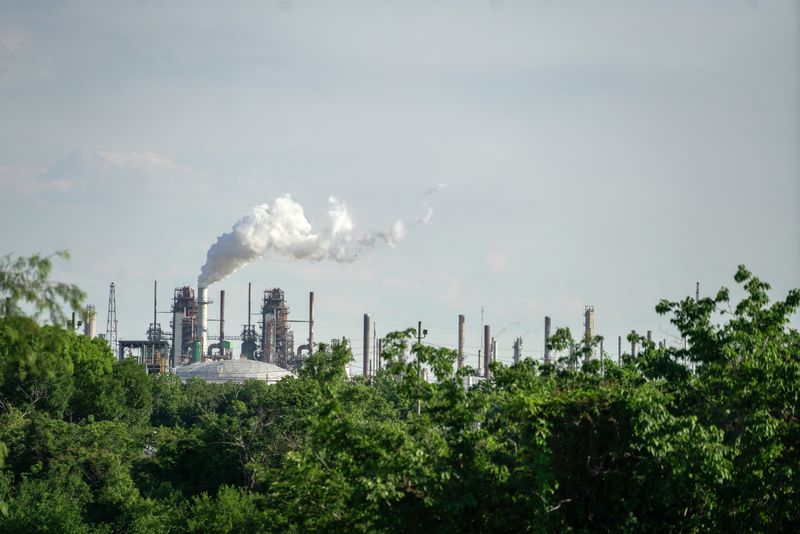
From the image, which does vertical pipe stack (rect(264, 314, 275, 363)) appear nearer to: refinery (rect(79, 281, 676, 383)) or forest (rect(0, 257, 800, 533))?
refinery (rect(79, 281, 676, 383))

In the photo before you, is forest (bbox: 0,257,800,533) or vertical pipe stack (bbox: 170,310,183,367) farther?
vertical pipe stack (bbox: 170,310,183,367)

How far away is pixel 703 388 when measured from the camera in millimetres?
19828

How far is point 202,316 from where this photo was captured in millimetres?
104188

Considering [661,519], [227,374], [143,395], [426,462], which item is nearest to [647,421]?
[661,519]

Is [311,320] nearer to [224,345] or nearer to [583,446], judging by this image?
[224,345]

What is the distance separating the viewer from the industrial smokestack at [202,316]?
97381 mm

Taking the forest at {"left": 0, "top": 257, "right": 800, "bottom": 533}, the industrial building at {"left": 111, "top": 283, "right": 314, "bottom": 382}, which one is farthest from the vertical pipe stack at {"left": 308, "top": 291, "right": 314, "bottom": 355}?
the forest at {"left": 0, "top": 257, "right": 800, "bottom": 533}

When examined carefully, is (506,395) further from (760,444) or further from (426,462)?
(760,444)

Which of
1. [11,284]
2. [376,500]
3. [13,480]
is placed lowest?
[13,480]

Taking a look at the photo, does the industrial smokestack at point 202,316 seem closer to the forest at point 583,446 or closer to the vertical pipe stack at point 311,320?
the vertical pipe stack at point 311,320

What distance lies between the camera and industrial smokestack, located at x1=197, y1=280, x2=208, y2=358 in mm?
97381

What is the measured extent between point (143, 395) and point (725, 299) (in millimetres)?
60309

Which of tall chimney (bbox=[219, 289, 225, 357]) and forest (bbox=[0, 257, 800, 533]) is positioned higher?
tall chimney (bbox=[219, 289, 225, 357])

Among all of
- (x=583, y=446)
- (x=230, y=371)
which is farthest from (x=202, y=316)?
(x=583, y=446)
